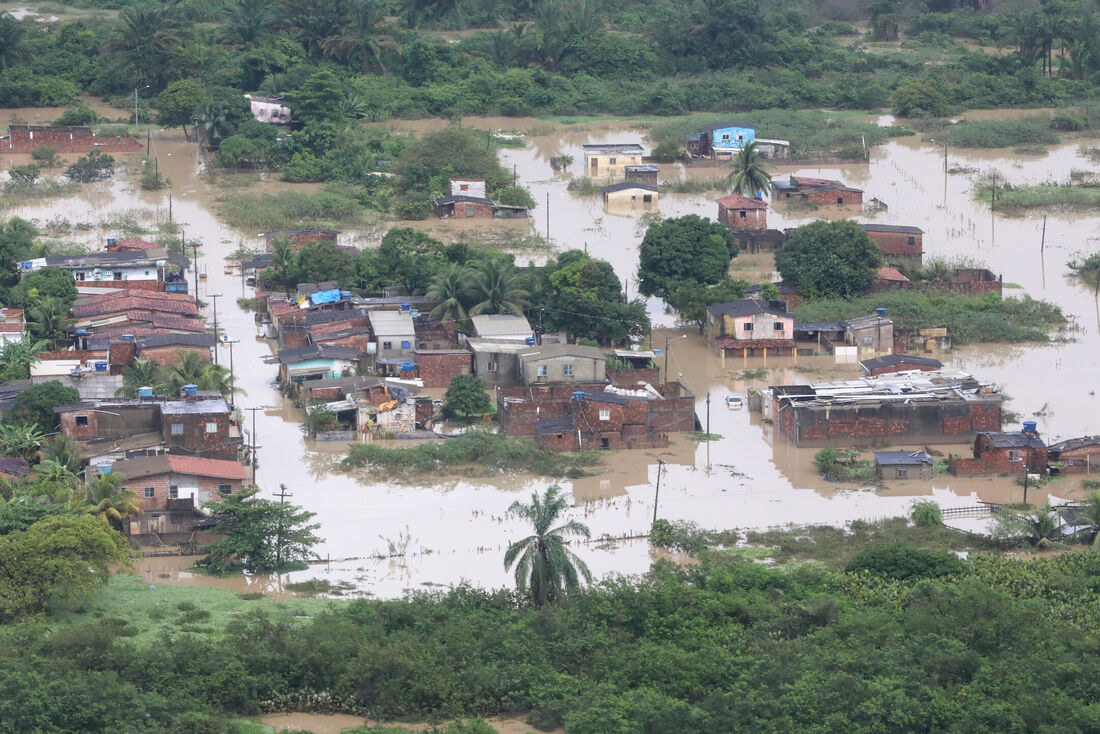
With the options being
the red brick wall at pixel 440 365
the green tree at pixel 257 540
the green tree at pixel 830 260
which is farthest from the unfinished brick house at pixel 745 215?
the green tree at pixel 257 540

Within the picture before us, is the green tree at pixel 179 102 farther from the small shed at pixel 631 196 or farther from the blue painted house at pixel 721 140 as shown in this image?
the blue painted house at pixel 721 140

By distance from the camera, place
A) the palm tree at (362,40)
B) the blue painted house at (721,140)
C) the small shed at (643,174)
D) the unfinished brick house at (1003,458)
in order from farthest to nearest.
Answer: the palm tree at (362,40) → the blue painted house at (721,140) → the small shed at (643,174) → the unfinished brick house at (1003,458)

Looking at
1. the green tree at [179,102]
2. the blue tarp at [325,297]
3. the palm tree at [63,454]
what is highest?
the green tree at [179,102]

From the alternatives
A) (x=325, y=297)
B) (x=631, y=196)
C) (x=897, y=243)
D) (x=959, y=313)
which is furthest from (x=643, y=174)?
(x=325, y=297)

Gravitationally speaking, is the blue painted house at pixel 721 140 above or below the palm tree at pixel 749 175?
above

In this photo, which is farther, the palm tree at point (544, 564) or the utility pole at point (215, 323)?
the utility pole at point (215, 323)

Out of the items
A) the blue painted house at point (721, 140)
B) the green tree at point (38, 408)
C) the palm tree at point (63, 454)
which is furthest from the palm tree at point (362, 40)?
the palm tree at point (63, 454)

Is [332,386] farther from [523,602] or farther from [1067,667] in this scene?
[1067,667]

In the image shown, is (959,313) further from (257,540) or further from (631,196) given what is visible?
(257,540)

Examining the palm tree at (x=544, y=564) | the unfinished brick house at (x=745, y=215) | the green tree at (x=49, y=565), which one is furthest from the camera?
the unfinished brick house at (x=745, y=215)
